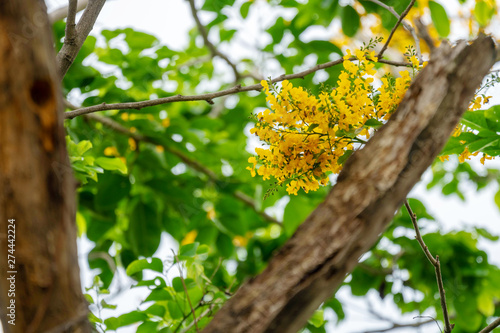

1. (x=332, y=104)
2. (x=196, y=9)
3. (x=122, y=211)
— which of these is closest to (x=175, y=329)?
(x=332, y=104)

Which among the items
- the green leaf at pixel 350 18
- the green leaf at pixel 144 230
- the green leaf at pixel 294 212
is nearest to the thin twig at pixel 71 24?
the green leaf at pixel 144 230

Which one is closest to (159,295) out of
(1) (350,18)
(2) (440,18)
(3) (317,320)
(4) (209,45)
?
(3) (317,320)

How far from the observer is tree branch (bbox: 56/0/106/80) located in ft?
4.55

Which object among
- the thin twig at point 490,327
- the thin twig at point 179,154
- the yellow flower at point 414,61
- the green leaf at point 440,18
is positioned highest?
the green leaf at point 440,18

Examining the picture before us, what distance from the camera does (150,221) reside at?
2850 mm

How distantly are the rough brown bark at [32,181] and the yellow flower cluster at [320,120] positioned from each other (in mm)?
653

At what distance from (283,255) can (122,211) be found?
2392 millimetres

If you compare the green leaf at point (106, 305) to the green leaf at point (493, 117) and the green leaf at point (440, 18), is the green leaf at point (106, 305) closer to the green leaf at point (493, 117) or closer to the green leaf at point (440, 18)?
the green leaf at point (493, 117)

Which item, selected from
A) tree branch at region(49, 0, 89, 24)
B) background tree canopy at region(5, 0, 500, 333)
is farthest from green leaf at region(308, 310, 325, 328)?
tree branch at region(49, 0, 89, 24)

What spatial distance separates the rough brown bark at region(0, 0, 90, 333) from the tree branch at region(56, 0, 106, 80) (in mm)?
589

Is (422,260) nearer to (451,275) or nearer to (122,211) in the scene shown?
(451,275)

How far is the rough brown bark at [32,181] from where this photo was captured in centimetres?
79

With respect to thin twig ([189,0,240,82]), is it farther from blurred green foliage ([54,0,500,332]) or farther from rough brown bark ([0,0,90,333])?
rough brown bark ([0,0,90,333])

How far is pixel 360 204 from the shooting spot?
908mm
